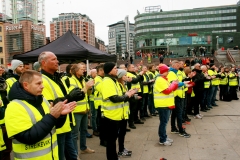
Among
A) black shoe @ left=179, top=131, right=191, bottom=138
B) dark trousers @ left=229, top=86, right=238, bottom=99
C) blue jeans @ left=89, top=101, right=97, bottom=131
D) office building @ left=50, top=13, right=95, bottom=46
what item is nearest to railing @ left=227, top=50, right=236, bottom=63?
dark trousers @ left=229, top=86, right=238, bottom=99

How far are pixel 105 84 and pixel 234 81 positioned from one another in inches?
426

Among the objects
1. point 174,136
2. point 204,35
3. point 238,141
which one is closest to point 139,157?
point 174,136

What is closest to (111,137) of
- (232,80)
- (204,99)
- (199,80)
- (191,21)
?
(199,80)

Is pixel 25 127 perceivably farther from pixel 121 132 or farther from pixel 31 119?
pixel 121 132

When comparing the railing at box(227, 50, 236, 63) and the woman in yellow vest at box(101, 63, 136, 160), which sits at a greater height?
the railing at box(227, 50, 236, 63)

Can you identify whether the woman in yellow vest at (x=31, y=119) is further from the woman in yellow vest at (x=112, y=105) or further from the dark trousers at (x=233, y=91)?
the dark trousers at (x=233, y=91)

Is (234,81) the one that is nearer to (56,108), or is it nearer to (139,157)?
(139,157)

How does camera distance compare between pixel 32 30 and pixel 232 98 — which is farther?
pixel 32 30

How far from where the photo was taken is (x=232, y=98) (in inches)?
534

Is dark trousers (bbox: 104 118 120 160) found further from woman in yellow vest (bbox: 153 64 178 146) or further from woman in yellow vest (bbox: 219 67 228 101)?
woman in yellow vest (bbox: 219 67 228 101)

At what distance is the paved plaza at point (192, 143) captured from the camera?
5.15m

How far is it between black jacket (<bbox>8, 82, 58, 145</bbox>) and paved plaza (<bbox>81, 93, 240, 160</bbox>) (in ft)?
9.86

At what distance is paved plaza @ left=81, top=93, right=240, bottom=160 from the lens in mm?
5148

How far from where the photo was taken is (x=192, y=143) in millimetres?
5941
